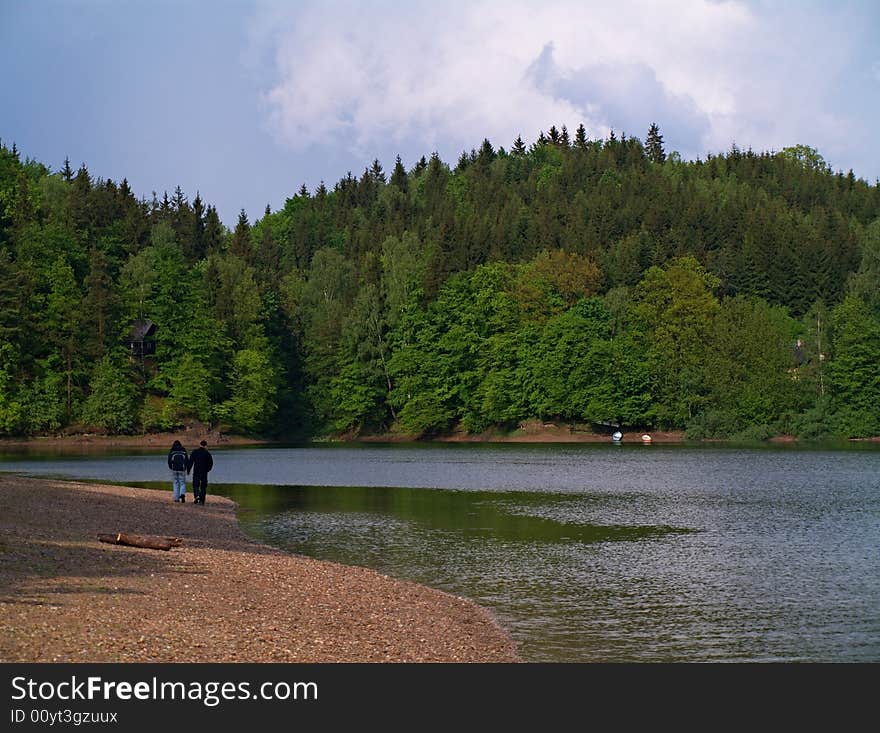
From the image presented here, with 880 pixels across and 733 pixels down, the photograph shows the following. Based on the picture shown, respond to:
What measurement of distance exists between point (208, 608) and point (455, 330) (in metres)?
121

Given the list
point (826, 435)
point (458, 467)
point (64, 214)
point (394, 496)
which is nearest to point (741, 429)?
point (826, 435)

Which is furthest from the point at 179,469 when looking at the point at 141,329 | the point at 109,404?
the point at 141,329

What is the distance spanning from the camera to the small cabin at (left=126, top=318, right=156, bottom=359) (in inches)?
5197

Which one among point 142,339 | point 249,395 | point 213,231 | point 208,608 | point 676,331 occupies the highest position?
point 213,231

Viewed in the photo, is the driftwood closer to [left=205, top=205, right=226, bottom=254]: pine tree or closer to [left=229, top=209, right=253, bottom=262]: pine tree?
[left=229, top=209, right=253, bottom=262]: pine tree

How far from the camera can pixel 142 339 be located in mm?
132000

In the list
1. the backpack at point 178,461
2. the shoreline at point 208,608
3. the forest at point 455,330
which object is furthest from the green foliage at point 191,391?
the shoreline at point 208,608

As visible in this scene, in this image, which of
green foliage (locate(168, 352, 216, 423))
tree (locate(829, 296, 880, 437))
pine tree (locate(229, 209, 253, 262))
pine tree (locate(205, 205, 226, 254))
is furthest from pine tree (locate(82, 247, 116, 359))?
tree (locate(829, 296, 880, 437))

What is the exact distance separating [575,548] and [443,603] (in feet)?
34.2

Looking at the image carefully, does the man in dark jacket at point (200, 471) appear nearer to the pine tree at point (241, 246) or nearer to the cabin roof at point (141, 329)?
the cabin roof at point (141, 329)

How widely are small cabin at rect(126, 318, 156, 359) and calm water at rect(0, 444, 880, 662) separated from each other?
2356 inches

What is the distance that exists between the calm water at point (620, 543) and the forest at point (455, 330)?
51479 millimetres

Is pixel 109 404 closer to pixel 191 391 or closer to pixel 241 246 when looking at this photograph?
pixel 191 391

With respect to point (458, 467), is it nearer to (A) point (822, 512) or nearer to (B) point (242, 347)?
(A) point (822, 512)
